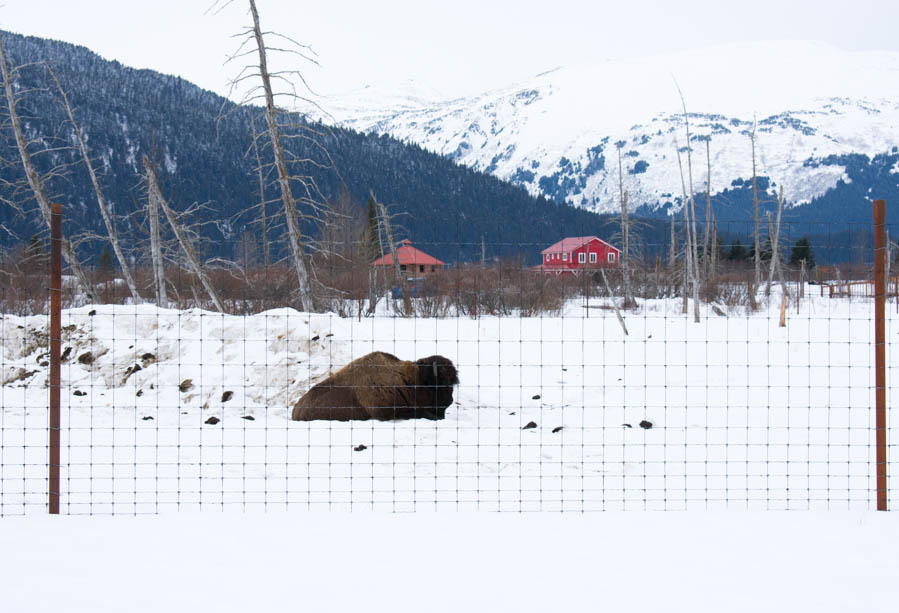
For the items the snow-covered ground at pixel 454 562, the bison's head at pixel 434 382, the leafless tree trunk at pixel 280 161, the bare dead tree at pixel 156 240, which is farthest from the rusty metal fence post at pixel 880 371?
the bare dead tree at pixel 156 240

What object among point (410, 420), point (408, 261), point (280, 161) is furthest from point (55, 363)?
point (408, 261)

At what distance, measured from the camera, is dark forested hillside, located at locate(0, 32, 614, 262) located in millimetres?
104250

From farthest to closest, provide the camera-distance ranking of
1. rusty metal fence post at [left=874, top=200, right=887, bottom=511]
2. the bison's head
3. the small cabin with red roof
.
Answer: the small cabin with red roof < the bison's head < rusty metal fence post at [left=874, top=200, right=887, bottom=511]

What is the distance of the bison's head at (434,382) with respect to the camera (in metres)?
11.3

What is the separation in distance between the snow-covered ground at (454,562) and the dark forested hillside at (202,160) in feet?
271

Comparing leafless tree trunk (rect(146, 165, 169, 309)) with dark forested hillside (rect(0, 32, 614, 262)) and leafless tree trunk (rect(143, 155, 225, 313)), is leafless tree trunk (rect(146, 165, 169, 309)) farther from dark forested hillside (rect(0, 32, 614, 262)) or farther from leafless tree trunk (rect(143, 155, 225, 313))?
dark forested hillside (rect(0, 32, 614, 262))

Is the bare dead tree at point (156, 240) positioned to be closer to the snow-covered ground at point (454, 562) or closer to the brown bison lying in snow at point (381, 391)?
the brown bison lying in snow at point (381, 391)

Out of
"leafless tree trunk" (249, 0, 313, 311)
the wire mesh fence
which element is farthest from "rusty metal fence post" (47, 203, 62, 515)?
"leafless tree trunk" (249, 0, 313, 311)

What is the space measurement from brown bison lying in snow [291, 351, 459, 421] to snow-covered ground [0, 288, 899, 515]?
0.53 metres

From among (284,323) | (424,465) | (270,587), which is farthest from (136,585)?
(284,323)

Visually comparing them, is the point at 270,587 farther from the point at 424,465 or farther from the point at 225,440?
the point at 225,440

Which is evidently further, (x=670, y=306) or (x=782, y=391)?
(x=670, y=306)

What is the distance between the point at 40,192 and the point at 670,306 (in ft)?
88.1

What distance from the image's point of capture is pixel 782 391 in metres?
14.6
